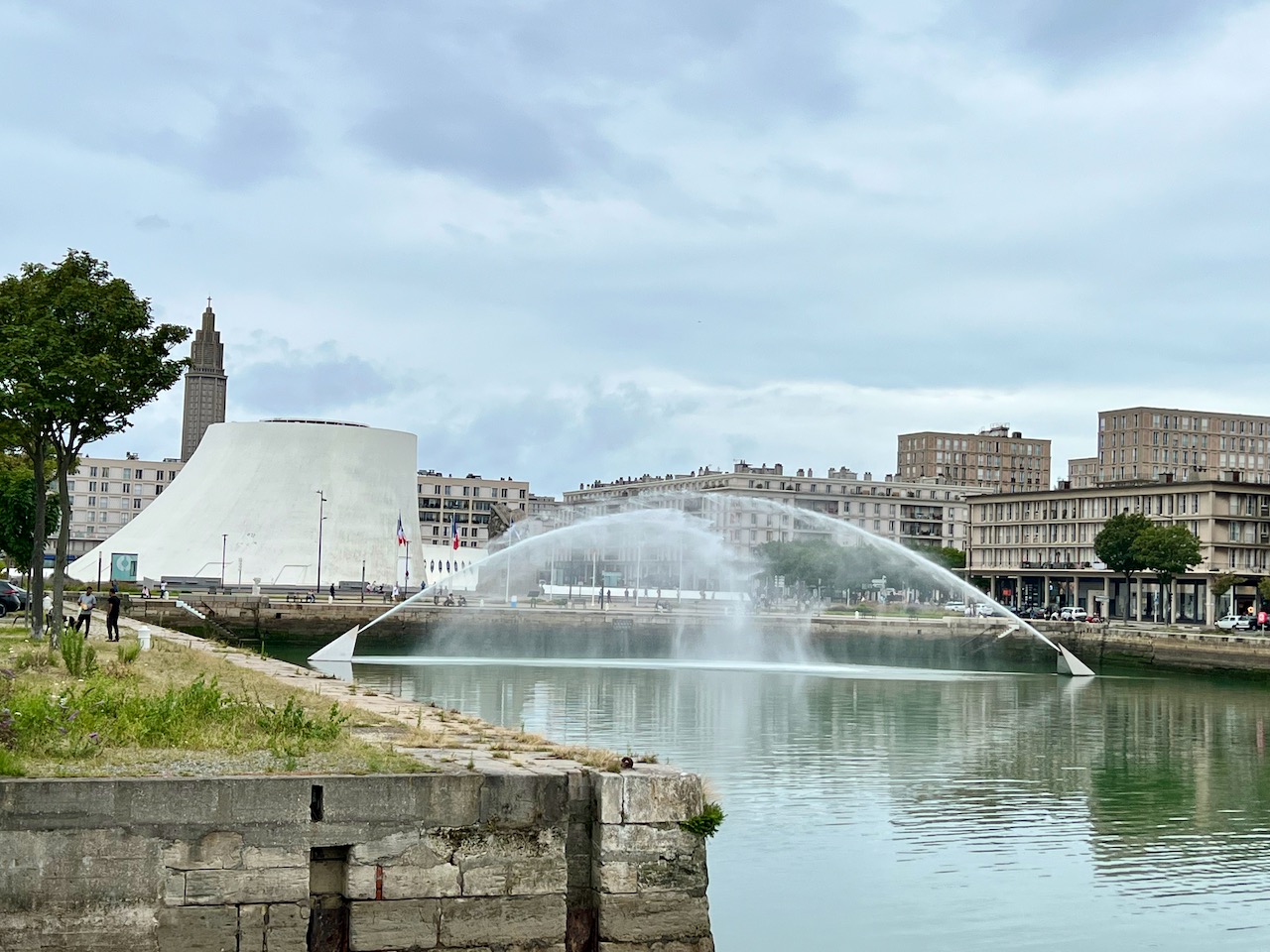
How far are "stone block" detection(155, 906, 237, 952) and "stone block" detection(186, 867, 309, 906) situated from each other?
11cm

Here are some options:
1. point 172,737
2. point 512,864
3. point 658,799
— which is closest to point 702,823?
point 658,799

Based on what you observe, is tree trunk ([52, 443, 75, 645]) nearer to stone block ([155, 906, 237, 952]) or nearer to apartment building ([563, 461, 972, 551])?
stone block ([155, 906, 237, 952])

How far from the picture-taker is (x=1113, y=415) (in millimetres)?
198625

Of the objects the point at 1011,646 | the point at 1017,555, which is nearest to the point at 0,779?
the point at 1011,646

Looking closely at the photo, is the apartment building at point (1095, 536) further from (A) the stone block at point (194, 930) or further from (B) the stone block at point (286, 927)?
(A) the stone block at point (194, 930)

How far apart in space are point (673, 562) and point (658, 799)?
98.1 metres

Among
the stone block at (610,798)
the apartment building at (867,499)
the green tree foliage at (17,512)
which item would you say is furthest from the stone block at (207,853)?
the apartment building at (867,499)

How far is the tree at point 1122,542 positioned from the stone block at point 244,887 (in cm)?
9690

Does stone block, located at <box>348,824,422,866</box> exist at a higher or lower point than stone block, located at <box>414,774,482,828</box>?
lower

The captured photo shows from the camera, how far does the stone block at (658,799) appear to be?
15039 mm

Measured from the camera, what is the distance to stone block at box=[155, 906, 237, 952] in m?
13.6

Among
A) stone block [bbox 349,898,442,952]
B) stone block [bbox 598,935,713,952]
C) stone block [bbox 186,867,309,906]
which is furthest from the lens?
stone block [bbox 598,935,713,952]

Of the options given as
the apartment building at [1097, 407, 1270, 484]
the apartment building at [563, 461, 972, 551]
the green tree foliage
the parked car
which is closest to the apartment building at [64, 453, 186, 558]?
the apartment building at [563, 461, 972, 551]

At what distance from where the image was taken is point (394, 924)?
1428cm
